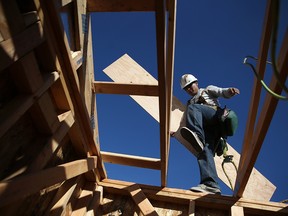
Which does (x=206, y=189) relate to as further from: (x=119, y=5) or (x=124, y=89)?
(x=119, y=5)

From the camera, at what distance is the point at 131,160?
320cm

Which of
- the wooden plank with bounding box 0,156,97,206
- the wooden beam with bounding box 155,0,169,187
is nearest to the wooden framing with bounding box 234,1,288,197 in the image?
the wooden beam with bounding box 155,0,169,187

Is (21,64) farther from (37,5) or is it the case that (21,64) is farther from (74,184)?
(74,184)

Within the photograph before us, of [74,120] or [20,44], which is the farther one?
[74,120]

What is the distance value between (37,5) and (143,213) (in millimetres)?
2112

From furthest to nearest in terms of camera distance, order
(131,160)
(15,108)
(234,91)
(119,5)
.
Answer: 1. (234,91)
2. (131,160)
3. (119,5)
4. (15,108)

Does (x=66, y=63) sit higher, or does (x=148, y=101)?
(x=66, y=63)

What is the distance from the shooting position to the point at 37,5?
1843mm

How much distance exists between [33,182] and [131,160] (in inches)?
60.5

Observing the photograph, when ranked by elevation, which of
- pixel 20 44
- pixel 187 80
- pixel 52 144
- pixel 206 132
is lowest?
pixel 206 132

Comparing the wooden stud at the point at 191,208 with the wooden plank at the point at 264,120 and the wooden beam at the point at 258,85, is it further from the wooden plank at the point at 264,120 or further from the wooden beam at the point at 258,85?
the wooden beam at the point at 258,85

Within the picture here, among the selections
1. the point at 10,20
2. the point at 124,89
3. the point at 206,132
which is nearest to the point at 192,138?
the point at 206,132

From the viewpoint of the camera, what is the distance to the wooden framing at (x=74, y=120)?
1724 millimetres

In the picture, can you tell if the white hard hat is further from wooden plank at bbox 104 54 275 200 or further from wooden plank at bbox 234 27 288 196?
wooden plank at bbox 234 27 288 196
